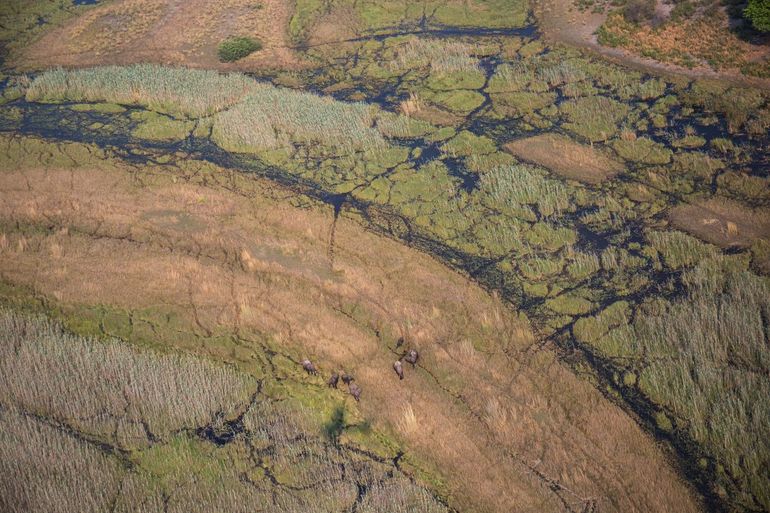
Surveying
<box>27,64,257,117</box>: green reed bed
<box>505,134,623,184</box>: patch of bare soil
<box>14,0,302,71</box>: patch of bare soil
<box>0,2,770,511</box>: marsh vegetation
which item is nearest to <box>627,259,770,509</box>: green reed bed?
<box>0,2,770,511</box>: marsh vegetation

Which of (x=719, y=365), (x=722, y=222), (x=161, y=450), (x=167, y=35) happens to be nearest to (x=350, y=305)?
(x=161, y=450)

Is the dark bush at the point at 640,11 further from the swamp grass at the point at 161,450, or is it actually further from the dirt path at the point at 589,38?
the swamp grass at the point at 161,450

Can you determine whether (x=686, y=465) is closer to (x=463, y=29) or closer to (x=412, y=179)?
(x=412, y=179)

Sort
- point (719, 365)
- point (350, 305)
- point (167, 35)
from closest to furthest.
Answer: point (719, 365), point (350, 305), point (167, 35)

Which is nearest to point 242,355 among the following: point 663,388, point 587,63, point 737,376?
point 663,388

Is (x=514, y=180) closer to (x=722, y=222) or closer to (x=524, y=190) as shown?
(x=524, y=190)

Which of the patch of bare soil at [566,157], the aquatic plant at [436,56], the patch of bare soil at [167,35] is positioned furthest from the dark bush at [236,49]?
the patch of bare soil at [566,157]

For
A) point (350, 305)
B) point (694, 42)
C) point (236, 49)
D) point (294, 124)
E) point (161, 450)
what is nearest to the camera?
point (161, 450)
